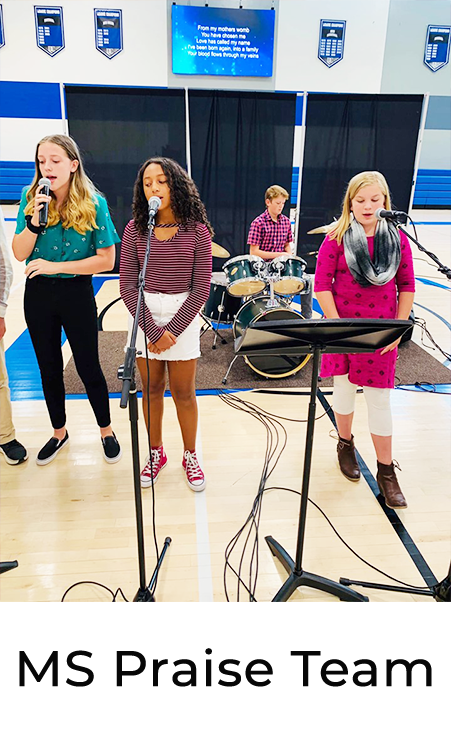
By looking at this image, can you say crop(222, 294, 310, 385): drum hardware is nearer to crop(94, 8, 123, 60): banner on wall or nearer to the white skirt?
the white skirt

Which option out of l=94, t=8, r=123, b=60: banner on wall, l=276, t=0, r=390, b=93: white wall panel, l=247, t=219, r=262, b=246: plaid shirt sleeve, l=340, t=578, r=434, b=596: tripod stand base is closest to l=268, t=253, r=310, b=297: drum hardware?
l=247, t=219, r=262, b=246: plaid shirt sleeve

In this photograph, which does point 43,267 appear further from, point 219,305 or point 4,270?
point 219,305

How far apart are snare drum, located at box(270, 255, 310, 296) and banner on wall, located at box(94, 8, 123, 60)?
840cm

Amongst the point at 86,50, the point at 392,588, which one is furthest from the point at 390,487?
the point at 86,50

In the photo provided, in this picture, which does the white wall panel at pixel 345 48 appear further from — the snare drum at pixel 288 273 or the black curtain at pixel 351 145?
the snare drum at pixel 288 273

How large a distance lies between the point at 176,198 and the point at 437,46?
11.8m

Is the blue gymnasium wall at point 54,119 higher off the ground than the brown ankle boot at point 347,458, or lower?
higher

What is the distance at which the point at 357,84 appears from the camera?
433 inches

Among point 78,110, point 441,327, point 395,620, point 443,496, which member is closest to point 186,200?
point 395,620

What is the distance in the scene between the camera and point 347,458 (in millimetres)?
3016

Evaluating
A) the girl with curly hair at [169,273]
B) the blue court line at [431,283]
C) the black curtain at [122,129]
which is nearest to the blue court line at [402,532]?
the girl with curly hair at [169,273]

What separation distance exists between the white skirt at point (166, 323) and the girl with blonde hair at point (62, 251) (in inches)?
14.2

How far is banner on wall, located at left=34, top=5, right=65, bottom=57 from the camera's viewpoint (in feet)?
32.6

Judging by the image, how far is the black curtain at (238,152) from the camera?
7387mm
